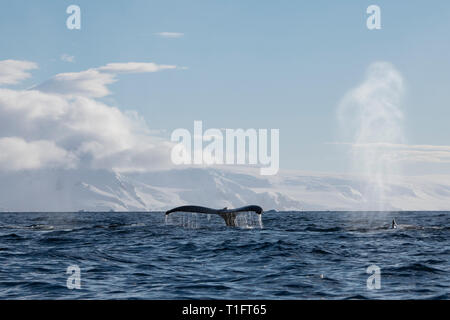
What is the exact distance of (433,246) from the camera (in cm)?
2467

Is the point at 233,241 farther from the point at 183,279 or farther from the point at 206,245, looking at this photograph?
the point at 183,279

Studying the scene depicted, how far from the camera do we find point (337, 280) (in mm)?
14445

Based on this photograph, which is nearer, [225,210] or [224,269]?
[224,269]

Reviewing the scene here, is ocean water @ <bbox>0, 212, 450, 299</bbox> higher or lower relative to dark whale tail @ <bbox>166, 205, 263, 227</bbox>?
lower

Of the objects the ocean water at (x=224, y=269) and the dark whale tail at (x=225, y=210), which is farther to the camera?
the dark whale tail at (x=225, y=210)

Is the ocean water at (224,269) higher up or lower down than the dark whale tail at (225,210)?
lower down

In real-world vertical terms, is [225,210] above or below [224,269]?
above

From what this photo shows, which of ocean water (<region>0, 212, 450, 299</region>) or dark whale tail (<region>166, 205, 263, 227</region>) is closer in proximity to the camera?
ocean water (<region>0, 212, 450, 299</region>)
